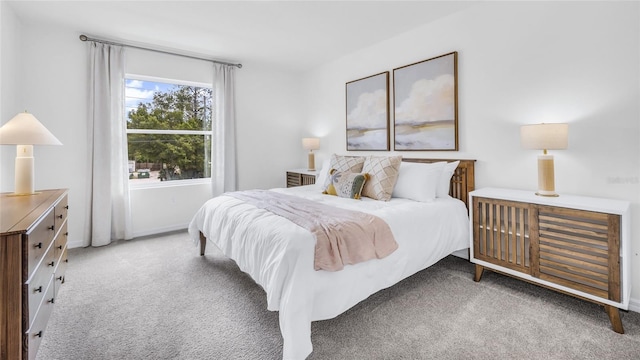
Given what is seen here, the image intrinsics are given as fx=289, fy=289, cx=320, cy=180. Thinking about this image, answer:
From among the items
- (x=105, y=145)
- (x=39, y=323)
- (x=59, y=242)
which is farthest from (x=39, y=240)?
(x=105, y=145)

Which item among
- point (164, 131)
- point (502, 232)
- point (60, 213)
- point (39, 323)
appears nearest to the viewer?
point (39, 323)

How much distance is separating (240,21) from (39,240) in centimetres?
270

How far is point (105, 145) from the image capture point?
3543 mm

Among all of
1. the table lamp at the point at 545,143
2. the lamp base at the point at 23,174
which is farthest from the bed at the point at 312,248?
the lamp base at the point at 23,174

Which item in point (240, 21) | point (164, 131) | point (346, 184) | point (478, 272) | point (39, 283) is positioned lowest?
point (478, 272)

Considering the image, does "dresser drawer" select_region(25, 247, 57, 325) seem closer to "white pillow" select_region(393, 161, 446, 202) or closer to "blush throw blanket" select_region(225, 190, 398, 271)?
"blush throw blanket" select_region(225, 190, 398, 271)

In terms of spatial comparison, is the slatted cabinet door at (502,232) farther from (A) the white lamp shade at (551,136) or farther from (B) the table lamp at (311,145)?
(B) the table lamp at (311,145)

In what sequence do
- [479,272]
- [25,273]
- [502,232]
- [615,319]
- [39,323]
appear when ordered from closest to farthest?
1. [25,273]
2. [39,323]
3. [615,319]
4. [502,232]
5. [479,272]

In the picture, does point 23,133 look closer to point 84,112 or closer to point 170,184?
point 84,112

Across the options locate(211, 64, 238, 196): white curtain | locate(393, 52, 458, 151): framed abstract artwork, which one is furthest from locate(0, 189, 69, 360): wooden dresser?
locate(393, 52, 458, 151): framed abstract artwork

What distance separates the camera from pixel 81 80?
3.46m

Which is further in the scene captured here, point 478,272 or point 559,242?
point 478,272

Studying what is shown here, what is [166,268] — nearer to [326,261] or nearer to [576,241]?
[326,261]

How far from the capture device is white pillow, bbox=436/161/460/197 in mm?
2938
